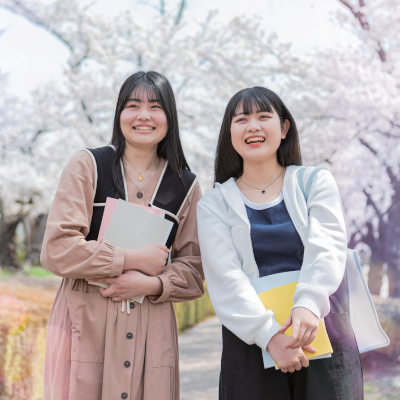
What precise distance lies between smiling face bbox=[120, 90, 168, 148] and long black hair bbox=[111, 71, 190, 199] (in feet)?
0.04

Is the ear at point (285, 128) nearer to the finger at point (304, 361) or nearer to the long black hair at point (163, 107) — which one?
the long black hair at point (163, 107)

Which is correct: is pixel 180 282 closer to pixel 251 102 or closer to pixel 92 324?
pixel 92 324

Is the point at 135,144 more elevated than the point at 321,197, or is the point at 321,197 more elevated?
the point at 135,144

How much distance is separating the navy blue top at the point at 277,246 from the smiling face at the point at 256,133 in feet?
0.88

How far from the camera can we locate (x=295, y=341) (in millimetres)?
1328

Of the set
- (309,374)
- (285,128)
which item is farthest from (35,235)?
(309,374)

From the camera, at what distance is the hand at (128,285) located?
66.0 inches

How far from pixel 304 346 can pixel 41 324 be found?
232cm

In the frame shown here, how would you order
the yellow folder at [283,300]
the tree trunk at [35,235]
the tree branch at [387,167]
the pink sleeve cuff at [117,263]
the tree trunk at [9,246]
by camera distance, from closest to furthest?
the yellow folder at [283,300]
the pink sleeve cuff at [117,263]
the tree branch at [387,167]
the tree trunk at [9,246]
the tree trunk at [35,235]

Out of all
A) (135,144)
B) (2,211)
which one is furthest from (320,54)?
(2,211)

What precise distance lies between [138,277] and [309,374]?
2.29ft

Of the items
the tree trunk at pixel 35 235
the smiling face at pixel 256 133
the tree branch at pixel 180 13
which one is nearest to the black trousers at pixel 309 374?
the smiling face at pixel 256 133

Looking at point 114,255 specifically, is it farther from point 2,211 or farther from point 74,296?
point 2,211

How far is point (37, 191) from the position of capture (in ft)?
35.6
